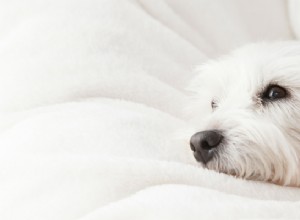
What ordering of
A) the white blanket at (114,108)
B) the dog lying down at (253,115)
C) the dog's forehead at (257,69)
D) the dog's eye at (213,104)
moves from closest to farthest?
the white blanket at (114,108) < the dog lying down at (253,115) < the dog's forehead at (257,69) < the dog's eye at (213,104)

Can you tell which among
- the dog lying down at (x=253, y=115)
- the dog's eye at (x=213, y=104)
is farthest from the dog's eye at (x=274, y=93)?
the dog's eye at (x=213, y=104)

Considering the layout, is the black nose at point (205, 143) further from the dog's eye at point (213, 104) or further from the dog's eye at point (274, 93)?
the dog's eye at point (213, 104)

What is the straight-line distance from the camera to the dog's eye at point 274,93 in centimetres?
139

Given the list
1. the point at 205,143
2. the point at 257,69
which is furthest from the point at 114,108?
the point at 257,69

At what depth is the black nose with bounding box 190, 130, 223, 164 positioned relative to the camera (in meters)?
1.23

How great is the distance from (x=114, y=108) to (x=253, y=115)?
336mm

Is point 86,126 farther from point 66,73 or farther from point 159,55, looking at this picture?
point 159,55

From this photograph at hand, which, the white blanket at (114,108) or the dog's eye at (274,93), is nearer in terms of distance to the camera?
the white blanket at (114,108)

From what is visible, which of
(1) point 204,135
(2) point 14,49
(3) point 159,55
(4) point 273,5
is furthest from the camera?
(4) point 273,5

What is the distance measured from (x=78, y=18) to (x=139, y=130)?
19.8 inches

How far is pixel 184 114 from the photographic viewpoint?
166 centimetres

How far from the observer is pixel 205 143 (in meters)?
1.25

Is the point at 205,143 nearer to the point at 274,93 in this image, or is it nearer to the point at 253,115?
the point at 253,115

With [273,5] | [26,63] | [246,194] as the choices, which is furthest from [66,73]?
[273,5]
